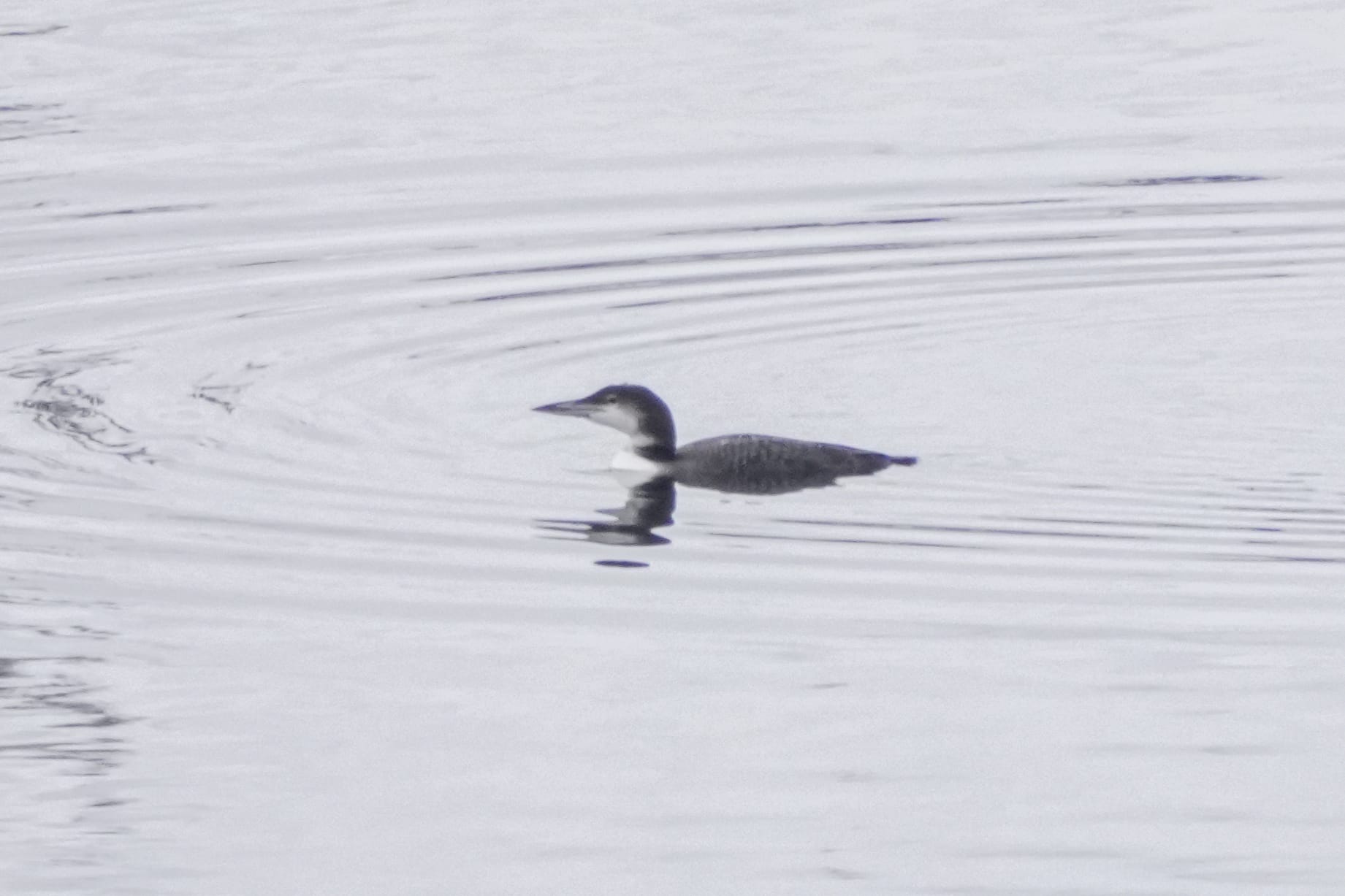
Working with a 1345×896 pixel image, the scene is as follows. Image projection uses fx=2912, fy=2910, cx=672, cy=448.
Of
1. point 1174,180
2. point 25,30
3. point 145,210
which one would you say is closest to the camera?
point 145,210

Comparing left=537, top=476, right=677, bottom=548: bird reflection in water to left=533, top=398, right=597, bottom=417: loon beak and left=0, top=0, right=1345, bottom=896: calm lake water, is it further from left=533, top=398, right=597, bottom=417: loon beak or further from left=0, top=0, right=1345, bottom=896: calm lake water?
left=533, top=398, right=597, bottom=417: loon beak

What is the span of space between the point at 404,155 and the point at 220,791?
12.3 meters

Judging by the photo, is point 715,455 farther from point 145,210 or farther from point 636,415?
point 145,210

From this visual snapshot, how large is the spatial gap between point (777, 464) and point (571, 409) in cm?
103

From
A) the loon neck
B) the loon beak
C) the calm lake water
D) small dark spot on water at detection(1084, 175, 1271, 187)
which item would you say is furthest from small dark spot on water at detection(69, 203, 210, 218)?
the loon neck

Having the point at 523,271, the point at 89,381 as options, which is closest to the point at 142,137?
the point at 523,271

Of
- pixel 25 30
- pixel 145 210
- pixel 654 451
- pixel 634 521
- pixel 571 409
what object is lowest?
pixel 634 521

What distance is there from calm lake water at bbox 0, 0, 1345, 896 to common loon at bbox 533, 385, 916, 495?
0.14 metres

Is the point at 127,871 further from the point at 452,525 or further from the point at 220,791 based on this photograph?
the point at 452,525

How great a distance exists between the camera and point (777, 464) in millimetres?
11117

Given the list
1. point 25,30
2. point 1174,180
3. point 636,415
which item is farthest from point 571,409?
point 25,30

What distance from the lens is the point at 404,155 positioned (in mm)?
19812

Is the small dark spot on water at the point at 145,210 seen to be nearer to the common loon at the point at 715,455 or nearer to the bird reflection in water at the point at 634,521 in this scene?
the common loon at the point at 715,455

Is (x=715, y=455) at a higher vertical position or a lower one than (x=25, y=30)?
lower
